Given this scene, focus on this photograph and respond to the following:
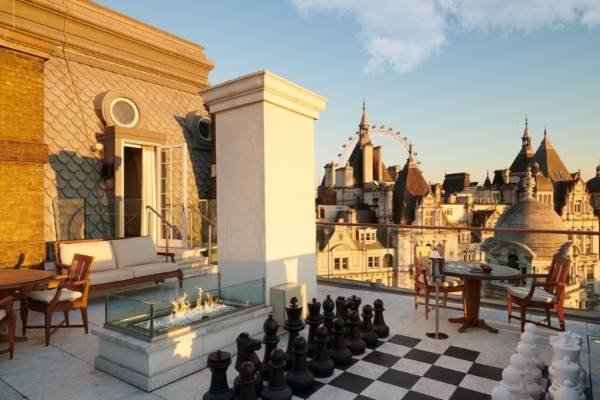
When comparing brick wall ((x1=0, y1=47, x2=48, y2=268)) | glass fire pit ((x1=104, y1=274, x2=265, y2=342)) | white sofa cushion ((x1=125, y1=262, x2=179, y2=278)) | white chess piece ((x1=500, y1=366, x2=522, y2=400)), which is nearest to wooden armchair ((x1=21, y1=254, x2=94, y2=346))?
glass fire pit ((x1=104, y1=274, x2=265, y2=342))

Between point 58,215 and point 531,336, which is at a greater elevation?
point 58,215

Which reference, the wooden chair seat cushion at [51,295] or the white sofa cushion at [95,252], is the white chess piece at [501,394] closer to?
the wooden chair seat cushion at [51,295]

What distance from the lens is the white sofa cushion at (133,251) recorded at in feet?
19.2

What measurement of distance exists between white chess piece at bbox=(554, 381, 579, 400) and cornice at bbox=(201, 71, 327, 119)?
10.9ft

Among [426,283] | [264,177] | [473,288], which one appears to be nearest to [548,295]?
[473,288]

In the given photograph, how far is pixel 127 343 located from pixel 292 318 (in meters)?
1.31

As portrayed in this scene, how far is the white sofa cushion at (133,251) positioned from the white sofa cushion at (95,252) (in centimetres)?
13

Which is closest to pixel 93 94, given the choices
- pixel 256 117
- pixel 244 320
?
pixel 256 117

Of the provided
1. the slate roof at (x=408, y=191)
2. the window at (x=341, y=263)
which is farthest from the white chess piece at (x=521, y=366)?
the slate roof at (x=408, y=191)

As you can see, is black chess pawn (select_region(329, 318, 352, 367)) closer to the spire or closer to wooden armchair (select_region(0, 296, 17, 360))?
wooden armchair (select_region(0, 296, 17, 360))

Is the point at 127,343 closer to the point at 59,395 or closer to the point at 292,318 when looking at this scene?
the point at 59,395

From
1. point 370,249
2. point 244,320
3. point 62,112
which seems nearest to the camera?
point 244,320

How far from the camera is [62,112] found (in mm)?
7320

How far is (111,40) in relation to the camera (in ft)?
28.2
